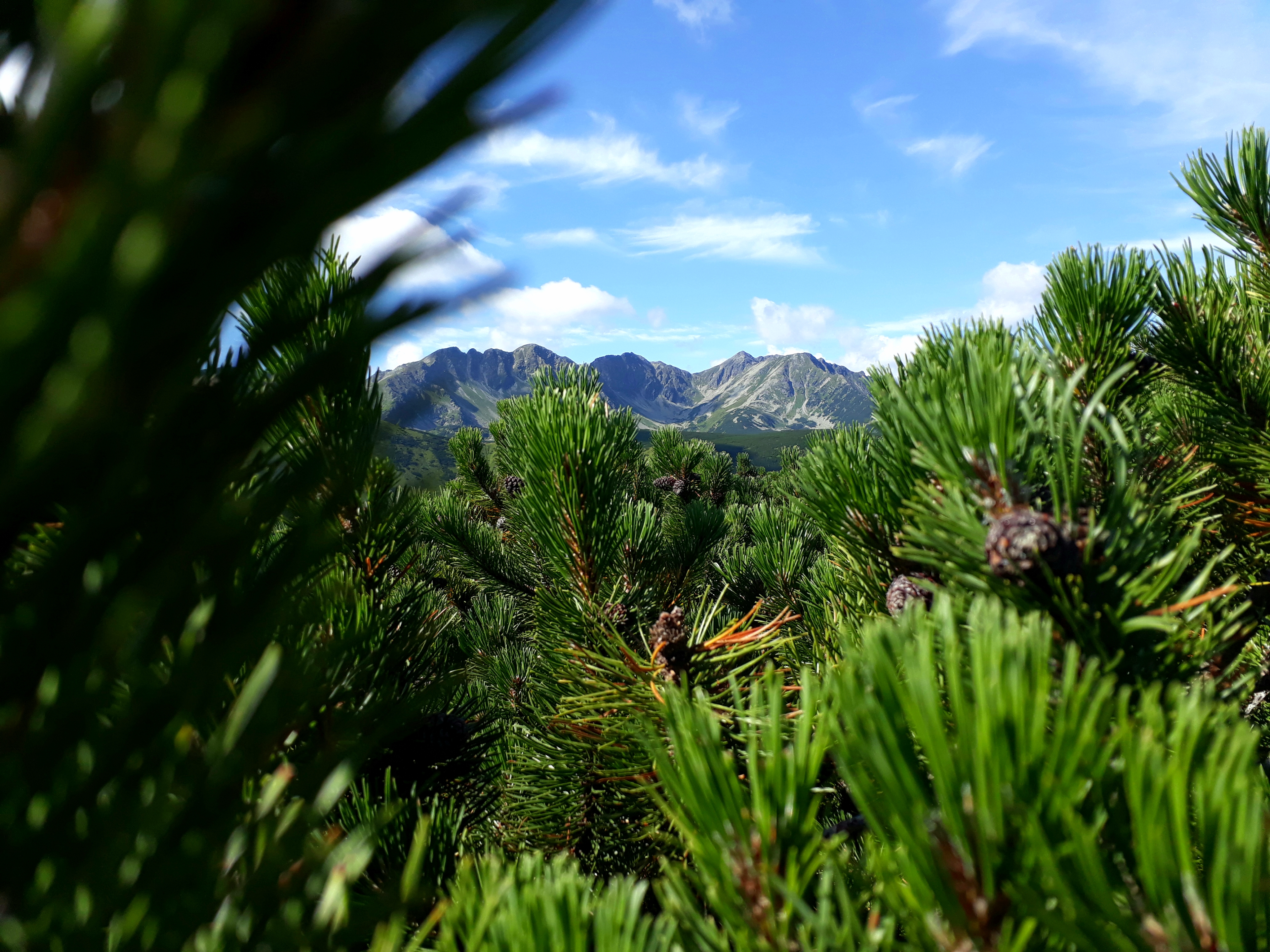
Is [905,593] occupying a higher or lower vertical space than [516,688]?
higher

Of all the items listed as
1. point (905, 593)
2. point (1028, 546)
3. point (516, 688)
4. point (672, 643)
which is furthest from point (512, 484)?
point (1028, 546)

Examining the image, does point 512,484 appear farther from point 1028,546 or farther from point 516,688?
point 1028,546

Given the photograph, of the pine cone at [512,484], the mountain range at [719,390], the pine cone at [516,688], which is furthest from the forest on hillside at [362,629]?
the mountain range at [719,390]

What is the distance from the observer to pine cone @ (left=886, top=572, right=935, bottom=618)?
2.84 ft

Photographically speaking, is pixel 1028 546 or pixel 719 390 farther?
pixel 719 390

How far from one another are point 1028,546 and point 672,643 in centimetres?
64

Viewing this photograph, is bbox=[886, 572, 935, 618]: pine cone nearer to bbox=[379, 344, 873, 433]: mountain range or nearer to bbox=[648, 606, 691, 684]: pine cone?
bbox=[648, 606, 691, 684]: pine cone

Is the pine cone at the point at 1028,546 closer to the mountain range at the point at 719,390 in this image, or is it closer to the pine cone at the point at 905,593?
the pine cone at the point at 905,593

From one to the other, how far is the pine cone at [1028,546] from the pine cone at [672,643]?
1.94ft

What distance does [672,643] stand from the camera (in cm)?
112

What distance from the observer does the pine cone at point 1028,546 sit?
1.96 ft

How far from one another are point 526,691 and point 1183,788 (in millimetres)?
1929

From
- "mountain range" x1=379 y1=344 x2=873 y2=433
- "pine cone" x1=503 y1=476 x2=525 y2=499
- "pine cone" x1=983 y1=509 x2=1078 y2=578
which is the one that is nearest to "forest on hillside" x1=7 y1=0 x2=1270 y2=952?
"pine cone" x1=983 y1=509 x2=1078 y2=578

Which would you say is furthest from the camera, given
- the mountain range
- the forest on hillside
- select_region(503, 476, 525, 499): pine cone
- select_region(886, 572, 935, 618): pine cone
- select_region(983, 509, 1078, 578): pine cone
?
the mountain range
